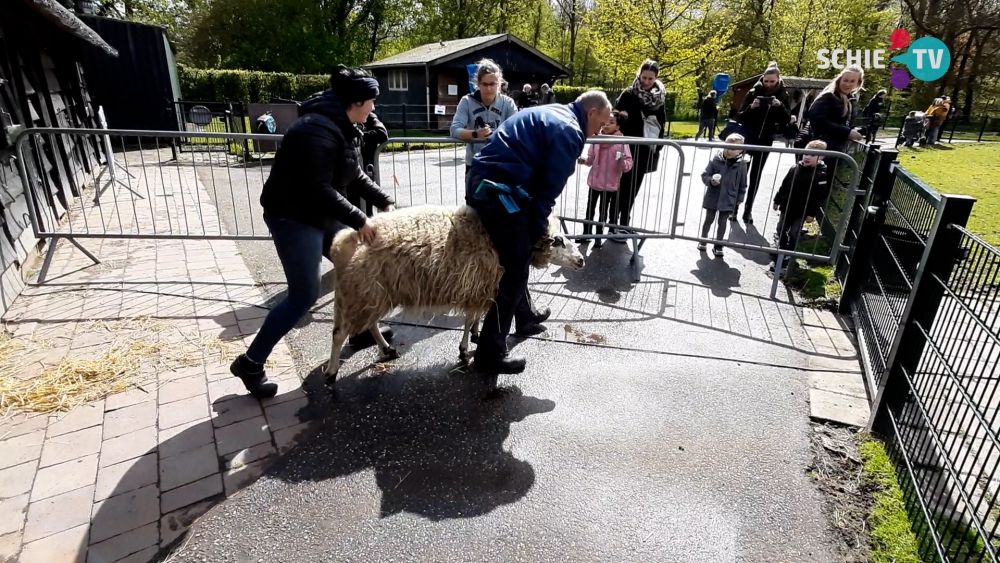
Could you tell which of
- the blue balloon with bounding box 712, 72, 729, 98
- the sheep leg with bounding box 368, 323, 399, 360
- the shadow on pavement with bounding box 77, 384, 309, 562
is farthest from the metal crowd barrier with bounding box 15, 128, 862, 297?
the blue balloon with bounding box 712, 72, 729, 98

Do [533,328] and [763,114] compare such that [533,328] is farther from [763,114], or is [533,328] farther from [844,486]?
[763,114]

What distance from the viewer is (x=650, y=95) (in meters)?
6.94

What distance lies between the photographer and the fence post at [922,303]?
9.53ft

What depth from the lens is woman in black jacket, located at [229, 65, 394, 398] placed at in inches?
127

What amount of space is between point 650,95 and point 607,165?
1251mm

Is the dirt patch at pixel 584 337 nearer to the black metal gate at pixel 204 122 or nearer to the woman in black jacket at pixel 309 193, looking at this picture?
the woman in black jacket at pixel 309 193

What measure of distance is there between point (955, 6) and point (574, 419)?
137 ft

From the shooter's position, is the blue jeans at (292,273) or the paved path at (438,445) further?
the blue jeans at (292,273)

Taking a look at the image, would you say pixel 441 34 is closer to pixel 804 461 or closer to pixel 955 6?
pixel 955 6

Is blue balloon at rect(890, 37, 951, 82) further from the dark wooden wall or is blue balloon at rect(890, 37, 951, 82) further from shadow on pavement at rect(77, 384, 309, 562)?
shadow on pavement at rect(77, 384, 309, 562)

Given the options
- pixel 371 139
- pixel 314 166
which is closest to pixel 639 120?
pixel 371 139

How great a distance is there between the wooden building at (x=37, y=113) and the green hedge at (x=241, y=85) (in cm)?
1604

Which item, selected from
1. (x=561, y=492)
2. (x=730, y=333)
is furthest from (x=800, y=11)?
(x=561, y=492)

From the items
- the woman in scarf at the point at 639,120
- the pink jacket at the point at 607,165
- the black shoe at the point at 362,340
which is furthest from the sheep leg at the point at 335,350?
the woman in scarf at the point at 639,120
